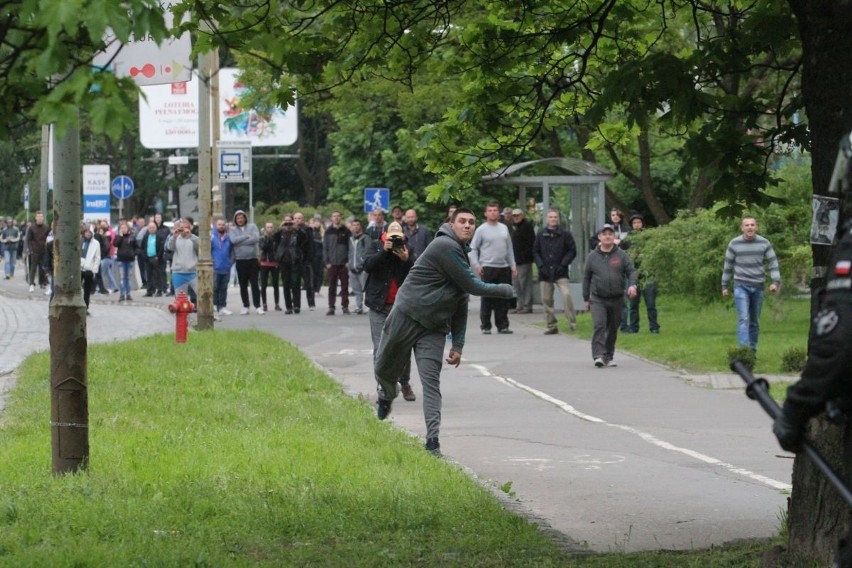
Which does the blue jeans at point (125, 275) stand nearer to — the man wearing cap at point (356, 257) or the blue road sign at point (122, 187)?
the man wearing cap at point (356, 257)

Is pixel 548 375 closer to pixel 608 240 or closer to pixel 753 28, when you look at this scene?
pixel 608 240

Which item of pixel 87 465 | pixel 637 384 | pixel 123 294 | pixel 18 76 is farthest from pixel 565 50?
pixel 123 294

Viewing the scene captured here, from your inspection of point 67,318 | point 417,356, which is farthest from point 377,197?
point 67,318

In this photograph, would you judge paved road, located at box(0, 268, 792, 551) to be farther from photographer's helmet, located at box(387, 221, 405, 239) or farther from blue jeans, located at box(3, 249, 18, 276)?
blue jeans, located at box(3, 249, 18, 276)

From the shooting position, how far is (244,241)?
29.0 m

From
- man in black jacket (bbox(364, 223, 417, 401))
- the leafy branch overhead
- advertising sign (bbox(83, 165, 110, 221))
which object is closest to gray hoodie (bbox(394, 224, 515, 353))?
the leafy branch overhead

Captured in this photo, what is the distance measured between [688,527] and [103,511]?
3.11 meters

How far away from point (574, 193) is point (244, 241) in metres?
6.27

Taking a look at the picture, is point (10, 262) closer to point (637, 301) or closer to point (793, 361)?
point (637, 301)

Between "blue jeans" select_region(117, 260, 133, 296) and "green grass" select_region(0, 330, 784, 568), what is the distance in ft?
73.8

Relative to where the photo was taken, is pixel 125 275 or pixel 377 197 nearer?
pixel 125 275

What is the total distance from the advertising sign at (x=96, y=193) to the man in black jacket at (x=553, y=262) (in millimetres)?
18886

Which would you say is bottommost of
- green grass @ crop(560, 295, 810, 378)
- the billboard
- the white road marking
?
the white road marking

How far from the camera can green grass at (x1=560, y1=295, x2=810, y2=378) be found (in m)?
18.6
